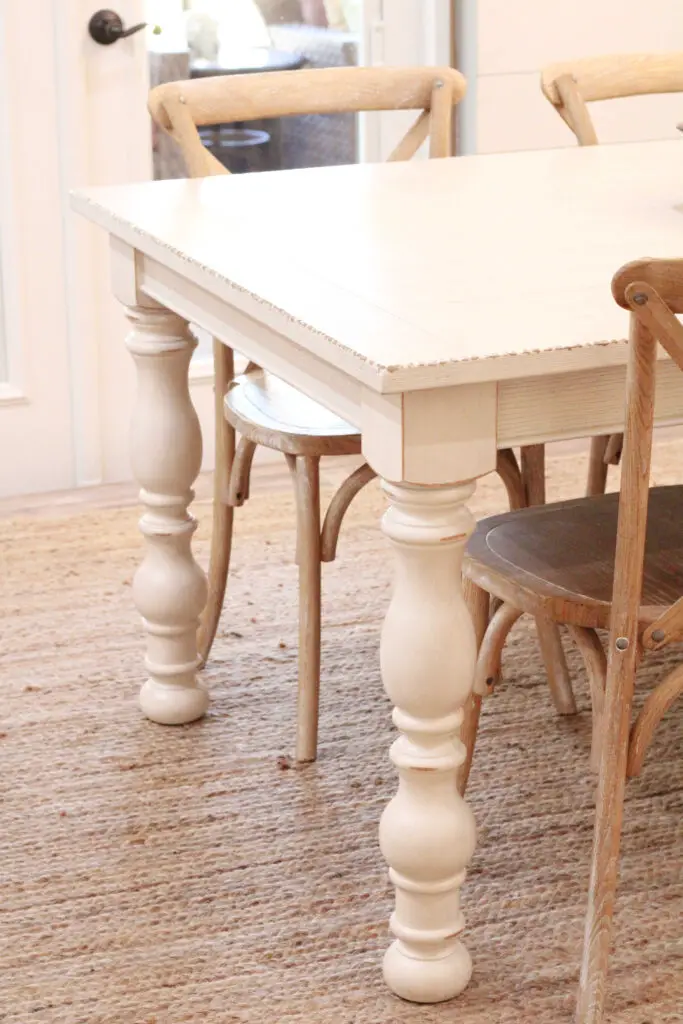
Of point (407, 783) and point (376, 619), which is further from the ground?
point (407, 783)

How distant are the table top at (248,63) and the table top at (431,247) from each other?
109cm

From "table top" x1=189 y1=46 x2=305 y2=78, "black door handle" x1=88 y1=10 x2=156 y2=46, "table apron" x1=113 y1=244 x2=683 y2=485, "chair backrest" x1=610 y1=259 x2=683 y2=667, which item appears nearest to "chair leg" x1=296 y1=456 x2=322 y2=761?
"table apron" x1=113 y1=244 x2=683 y2=485

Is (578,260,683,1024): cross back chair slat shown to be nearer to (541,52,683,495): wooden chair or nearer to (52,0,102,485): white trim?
(541,52,683,495): wooden chair

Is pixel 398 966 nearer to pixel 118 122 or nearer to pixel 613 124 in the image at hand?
pixel 118 122

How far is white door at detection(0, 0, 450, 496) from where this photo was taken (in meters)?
3.20

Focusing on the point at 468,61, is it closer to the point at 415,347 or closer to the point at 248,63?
the point at 248,63

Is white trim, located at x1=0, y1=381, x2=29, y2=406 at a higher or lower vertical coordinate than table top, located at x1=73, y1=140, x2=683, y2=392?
lower

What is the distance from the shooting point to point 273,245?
1.84 m

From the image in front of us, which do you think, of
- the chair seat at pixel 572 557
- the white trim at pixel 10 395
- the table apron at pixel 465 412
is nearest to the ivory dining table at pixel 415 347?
the table apron at pixel 465 412

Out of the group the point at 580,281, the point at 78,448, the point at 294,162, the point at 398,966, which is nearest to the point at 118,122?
the point at 294,162

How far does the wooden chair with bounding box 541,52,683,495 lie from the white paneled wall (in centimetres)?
86

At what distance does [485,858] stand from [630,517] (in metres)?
0.70

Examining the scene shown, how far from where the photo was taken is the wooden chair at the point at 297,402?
213 cm

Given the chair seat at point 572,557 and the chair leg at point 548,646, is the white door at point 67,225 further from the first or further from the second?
the chair seat at point 572,557
